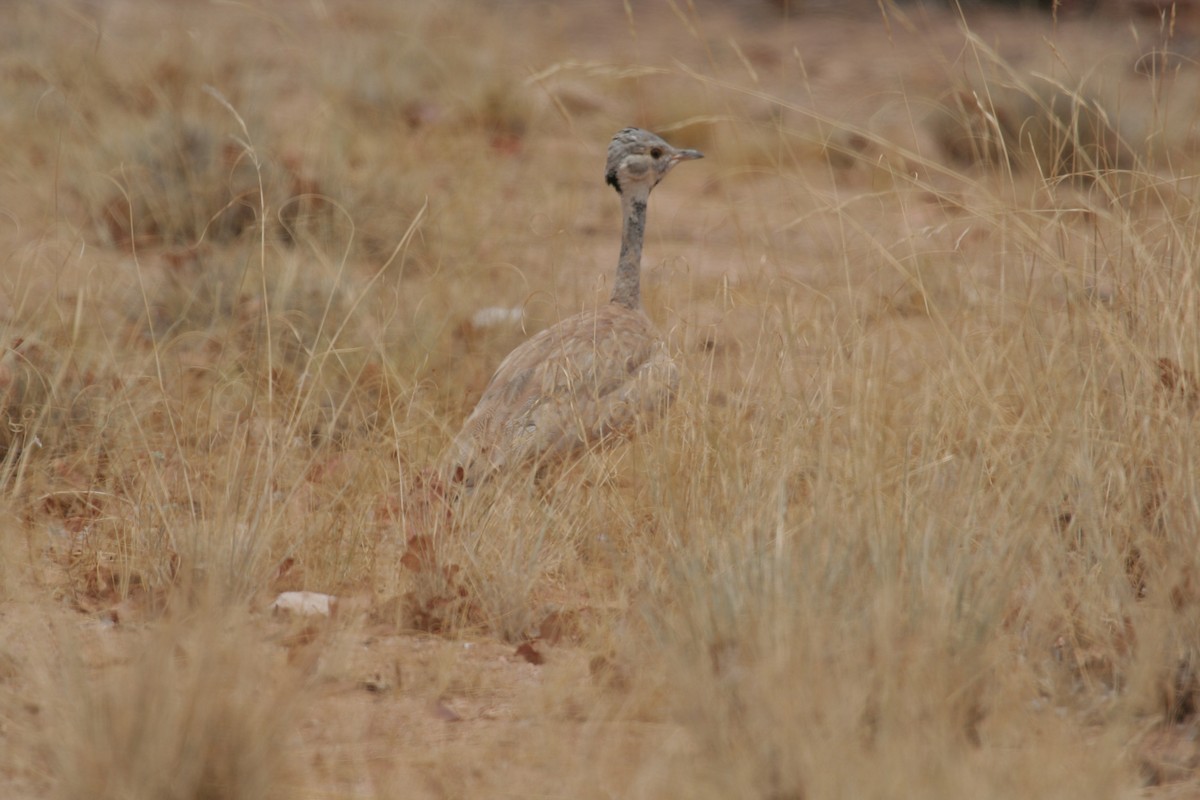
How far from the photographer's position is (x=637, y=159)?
218 inches

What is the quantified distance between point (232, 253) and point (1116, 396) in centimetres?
461

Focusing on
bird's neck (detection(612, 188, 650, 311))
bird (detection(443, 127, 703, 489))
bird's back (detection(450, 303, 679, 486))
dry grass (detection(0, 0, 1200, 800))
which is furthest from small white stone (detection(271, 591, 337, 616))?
bird's neck (detection(612, 188, 650, 311))

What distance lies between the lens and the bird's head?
554cm

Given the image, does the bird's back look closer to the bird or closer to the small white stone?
the bird

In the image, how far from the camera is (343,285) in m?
6.12

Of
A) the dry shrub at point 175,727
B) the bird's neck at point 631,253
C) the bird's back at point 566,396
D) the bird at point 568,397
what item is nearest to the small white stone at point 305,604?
the bird at point 568,397

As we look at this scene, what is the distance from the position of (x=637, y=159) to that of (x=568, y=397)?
4.58ft

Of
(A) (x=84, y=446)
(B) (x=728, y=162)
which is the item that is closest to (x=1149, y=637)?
(A) (x=84, y=446)

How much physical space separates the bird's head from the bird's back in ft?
2.62

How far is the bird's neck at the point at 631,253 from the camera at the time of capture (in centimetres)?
546

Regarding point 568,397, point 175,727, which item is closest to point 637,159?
point 568,397

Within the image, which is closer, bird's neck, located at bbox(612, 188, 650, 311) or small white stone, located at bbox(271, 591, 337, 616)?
small white stone, located at bbox(271, 591, 337, 616)

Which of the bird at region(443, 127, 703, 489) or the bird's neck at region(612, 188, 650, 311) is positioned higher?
the bird's neck at region(612, 188, 650, 311)

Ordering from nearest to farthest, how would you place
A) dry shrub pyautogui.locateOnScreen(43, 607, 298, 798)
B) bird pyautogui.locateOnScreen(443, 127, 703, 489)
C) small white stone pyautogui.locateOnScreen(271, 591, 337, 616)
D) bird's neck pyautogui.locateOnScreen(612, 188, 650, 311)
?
dry shrub pyautogui.locateOnScreen(43, 607, 298, 798) < small white stone pyautogui.locateOnScreen(271, 591, 337, 616) < bird pyautogui.locateOnScreen(443, 127, 703, 489) < bird's neck pyautogui.locateOnScreen(612, 188, 650, 311)
